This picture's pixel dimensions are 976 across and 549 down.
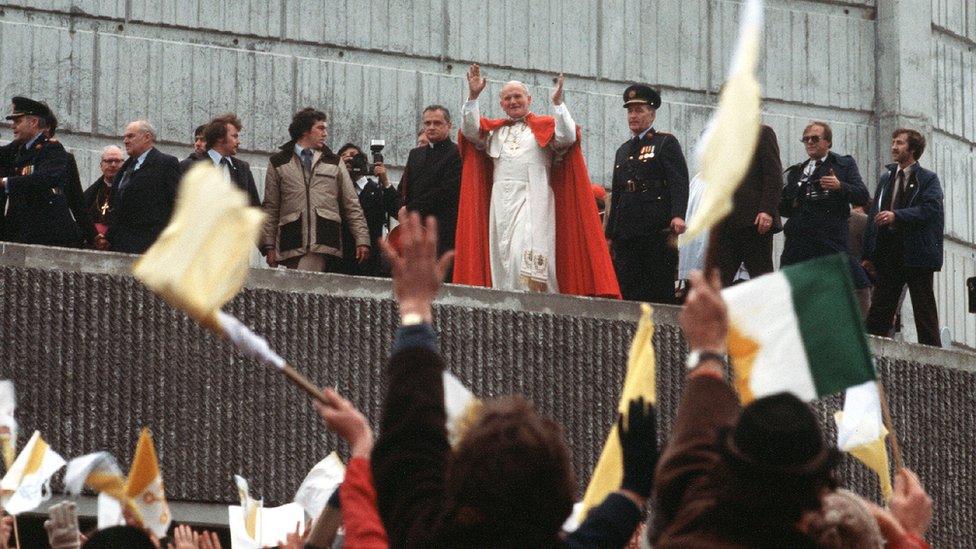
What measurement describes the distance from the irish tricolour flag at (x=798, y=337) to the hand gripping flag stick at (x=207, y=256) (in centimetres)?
88

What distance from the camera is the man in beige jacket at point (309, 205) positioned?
1170 cm

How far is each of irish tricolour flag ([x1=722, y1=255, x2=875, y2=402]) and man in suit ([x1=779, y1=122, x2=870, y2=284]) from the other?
7888 mm

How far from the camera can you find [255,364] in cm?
1128

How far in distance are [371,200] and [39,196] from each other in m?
2.00

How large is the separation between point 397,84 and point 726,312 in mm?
11681

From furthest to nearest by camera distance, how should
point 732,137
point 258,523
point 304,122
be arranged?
point 304,122 < point 258,523 < point 732,137

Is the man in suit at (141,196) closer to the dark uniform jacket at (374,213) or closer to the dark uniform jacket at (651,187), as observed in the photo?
the dark uniform jacket at (374,213)

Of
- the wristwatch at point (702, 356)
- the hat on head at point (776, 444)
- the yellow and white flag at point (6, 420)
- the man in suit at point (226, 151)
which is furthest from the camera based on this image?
the man in suit at point (226, 151)

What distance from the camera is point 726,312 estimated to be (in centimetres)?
381

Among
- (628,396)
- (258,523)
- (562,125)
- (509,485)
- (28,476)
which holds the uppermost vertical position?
(562,125)

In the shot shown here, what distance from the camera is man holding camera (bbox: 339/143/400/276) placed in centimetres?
1216

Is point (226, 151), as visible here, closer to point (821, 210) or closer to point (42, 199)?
point (42, 199)

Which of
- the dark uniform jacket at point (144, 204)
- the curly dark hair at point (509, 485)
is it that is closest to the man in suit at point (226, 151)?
the dark uniform jacket at point (144, 204)

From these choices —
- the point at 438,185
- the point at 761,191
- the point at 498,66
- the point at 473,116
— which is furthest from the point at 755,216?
the point at 498,66
